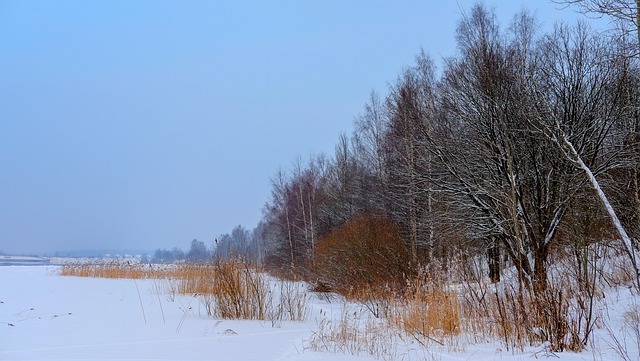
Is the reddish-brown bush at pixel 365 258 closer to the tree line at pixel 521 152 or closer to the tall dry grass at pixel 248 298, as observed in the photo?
the tree line at pixel 521 152

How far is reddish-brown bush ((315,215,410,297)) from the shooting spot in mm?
12859

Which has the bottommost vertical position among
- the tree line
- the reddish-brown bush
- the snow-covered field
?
the snow-covered field

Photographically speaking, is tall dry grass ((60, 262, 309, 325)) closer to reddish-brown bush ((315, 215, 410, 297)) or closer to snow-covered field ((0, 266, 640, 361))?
snow-covered field ((0, 266, 640, 361))

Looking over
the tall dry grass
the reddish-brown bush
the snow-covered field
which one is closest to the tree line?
the reddish-brown bush

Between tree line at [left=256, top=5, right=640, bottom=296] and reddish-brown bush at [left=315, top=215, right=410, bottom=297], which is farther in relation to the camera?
reddish-brown bush at [left=315, top=215, right=410, bottom=297]

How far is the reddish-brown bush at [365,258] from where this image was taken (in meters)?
12.9

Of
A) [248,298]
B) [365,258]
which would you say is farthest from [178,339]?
[365,258]

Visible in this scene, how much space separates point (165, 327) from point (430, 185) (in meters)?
10.1

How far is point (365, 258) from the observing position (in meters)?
13.6

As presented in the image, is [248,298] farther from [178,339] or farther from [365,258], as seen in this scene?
[365,258]

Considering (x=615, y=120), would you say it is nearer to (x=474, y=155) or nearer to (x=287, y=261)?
(x=474, y=155)

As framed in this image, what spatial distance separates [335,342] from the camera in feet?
18.1

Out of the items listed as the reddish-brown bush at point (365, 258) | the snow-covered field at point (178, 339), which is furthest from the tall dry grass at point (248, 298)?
the reddish-brown bush at point (365, 258)

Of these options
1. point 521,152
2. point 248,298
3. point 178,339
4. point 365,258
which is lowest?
point 178,339
